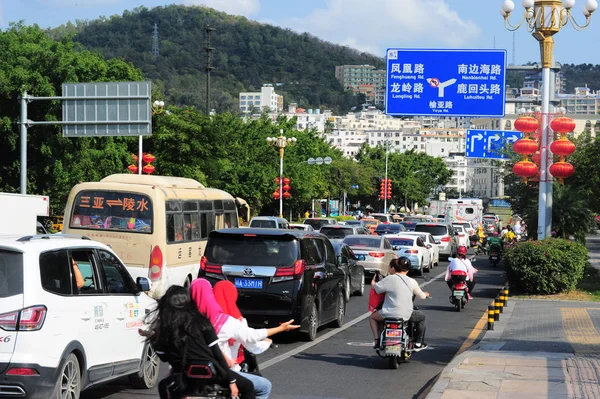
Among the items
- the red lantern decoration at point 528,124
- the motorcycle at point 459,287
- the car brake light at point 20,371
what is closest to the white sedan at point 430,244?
the red lantern decoration at point 528,124

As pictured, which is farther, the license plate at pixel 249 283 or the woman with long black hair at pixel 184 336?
the license plate at pixel 249 283

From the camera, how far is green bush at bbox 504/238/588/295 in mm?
24953

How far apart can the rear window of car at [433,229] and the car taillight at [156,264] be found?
2440 centimetres

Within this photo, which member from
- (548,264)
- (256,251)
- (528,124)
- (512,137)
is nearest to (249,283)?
(256,251)

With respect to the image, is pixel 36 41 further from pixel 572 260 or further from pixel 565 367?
pixel 565 367

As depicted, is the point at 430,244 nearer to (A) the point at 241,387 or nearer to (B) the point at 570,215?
(B) the point at 570,215

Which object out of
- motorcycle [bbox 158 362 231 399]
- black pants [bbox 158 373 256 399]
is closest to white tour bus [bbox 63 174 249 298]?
black pants [bbox 158 373 256 399]

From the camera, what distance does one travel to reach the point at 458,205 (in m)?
72.9

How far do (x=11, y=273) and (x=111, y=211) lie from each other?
13381mm

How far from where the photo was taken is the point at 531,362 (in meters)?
13.5

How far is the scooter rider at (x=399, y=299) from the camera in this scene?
13.5 m

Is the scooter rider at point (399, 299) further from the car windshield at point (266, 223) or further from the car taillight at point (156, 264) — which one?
the car windshield at point (266, 223)

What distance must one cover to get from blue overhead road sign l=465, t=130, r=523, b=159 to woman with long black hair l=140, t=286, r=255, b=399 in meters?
46.4

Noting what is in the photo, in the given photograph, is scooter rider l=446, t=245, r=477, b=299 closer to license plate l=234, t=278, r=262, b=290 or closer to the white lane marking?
the white lane marking
